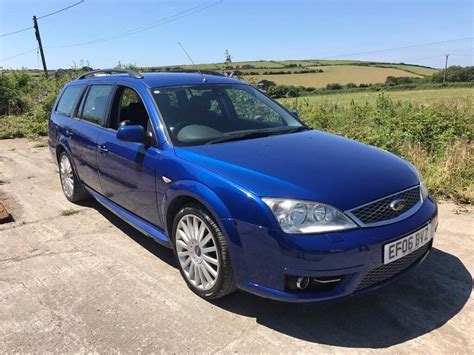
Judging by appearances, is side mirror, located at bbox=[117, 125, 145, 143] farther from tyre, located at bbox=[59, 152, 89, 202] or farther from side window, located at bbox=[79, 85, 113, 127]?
tyre, located at bbox=[59, 152, 89, 202]

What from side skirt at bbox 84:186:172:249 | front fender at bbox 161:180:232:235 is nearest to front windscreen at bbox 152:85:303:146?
front fender at bbox 161:180:232:235

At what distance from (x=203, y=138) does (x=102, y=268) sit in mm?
1504

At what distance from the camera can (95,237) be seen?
4.79m

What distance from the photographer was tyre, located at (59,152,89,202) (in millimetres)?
5719

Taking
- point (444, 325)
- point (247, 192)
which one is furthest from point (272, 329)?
point (444, 325)

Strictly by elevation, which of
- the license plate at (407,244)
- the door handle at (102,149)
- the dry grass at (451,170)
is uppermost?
the door handle at (102,149)

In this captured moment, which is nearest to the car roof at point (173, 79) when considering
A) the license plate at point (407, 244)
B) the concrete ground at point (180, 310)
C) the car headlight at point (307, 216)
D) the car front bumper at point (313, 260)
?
the concrete ground at point (180, 310)

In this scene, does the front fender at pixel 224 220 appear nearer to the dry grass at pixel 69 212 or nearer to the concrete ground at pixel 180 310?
the concrete ground at pixel 180 310

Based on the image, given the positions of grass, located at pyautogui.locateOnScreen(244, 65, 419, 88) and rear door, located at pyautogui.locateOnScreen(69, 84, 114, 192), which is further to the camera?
grass, located at pyautogui.locateOnScreen(244, 65, 419, 88)

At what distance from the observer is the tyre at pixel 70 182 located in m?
5.72

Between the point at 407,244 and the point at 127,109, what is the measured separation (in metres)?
2.91

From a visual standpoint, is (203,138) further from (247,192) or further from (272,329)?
(272,329)

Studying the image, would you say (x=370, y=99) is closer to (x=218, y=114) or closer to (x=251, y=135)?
(x=218, y=114)

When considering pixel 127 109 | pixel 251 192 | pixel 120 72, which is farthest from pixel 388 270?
pixel 120 72
